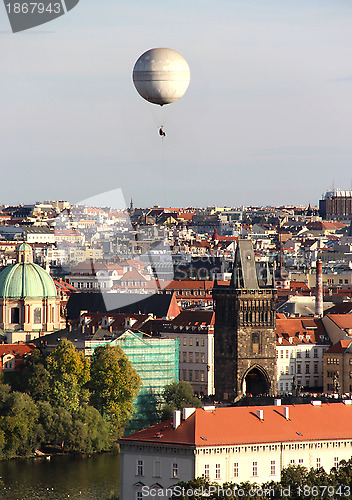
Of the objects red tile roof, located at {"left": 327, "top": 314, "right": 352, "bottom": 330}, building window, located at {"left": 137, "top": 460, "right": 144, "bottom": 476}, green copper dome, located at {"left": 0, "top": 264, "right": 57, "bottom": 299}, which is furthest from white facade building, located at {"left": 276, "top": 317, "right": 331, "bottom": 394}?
building window, located at {"left": 137, "top": 460, "right": 144, "bottom": 476}

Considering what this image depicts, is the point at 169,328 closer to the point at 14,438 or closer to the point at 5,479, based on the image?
the point at 14,438

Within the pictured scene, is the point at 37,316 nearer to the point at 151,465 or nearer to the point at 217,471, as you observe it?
the point at 151,465

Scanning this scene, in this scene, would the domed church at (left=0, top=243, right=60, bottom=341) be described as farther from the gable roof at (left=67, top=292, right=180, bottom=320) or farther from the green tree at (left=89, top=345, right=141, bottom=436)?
the green tree at (left=89, top=345, right=141, bottom=436)

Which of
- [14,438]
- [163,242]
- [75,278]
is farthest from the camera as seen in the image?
[163,242]

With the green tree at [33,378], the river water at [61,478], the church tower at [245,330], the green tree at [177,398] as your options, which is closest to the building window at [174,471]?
the river water at [61,478]

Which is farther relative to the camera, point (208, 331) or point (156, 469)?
point (208, 331)

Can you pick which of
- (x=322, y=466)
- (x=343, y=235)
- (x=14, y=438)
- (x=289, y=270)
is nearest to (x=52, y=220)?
Result: (x=343, y=235)

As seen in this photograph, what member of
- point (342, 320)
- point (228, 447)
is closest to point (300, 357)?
point (342, 320)
